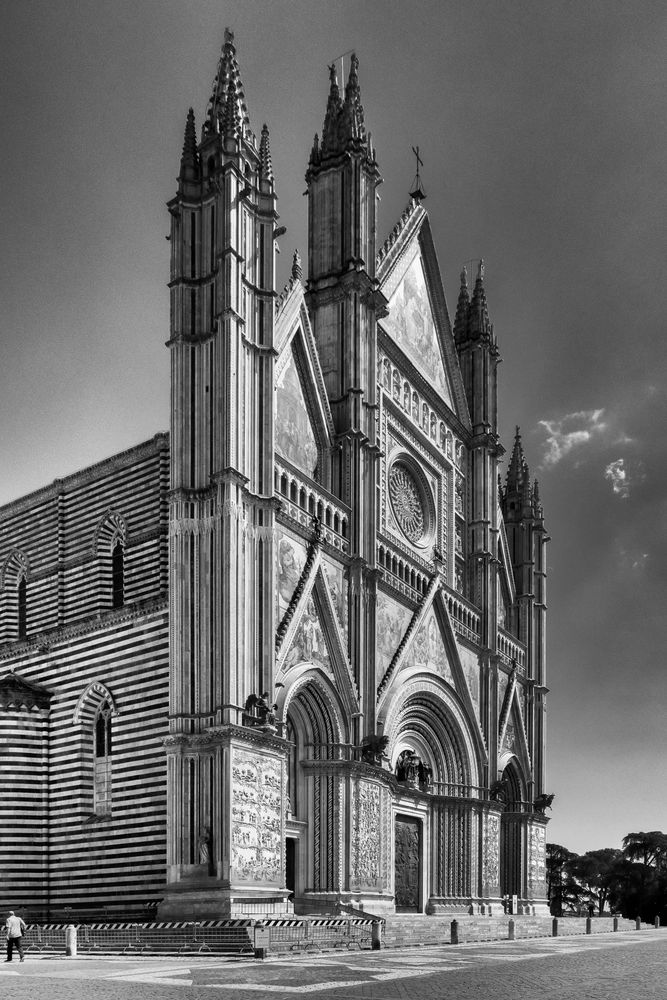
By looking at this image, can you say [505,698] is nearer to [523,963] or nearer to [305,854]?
[305,854]

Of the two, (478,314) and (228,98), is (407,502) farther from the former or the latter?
(228,98)

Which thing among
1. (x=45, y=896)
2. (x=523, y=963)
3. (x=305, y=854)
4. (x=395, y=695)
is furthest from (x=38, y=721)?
(x=523, y=963)

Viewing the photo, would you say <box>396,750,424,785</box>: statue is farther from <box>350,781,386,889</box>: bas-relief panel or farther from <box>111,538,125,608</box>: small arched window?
<box>111,538,125,608</box>: small arched window

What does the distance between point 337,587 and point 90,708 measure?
7725mm

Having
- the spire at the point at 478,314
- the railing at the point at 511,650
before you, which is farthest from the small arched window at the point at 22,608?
the spire at the point at 478,314

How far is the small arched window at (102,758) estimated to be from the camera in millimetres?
31125

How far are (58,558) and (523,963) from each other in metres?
20.9

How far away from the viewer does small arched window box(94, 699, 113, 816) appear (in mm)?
31125

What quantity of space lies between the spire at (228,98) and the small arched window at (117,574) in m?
12.5

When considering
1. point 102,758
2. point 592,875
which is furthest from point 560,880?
point 102,758

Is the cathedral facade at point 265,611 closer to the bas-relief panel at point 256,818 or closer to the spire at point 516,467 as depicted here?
the bas-relief panel at point 256,818

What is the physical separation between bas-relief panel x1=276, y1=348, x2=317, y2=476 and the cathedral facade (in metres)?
0.09

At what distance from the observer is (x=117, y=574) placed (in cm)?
3591

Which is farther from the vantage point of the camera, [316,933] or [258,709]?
[258,709]
